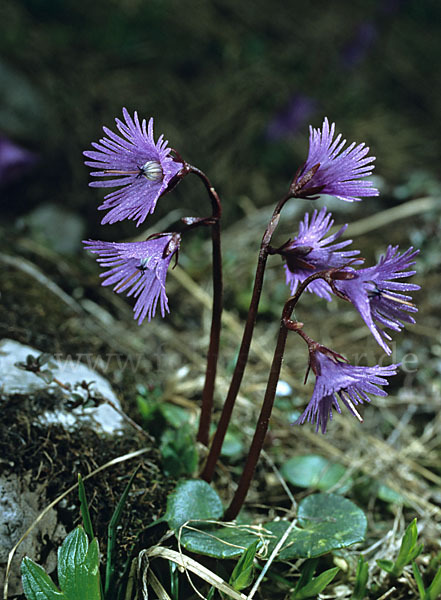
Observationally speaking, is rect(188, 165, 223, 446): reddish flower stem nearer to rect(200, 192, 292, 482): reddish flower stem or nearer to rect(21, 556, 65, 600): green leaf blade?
rect(200, 192, 292, 482): reddish flower stem

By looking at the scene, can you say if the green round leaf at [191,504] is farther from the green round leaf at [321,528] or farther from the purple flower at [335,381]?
the purple flower at [335,381]

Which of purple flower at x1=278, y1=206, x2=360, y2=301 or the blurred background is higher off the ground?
the blurred background

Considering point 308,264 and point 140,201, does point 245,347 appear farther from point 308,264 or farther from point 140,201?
point 140,201

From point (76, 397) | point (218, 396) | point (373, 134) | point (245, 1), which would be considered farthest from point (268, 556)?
point (245, 1)

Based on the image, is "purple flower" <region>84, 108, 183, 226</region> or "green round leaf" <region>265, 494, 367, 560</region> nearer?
"purple flower" <region>84, 108, 183, 226</region>

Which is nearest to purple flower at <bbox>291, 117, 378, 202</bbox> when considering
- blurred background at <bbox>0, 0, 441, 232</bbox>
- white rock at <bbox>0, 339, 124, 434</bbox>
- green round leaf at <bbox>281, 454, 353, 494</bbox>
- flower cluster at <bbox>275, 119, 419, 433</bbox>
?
flower cluster at <bbox>275, 119, 419, 433</bbox>

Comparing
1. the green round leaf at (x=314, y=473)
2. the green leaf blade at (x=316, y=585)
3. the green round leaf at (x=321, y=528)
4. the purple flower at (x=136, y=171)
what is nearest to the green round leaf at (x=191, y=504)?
the green round leaf at (x=321, y=528)
